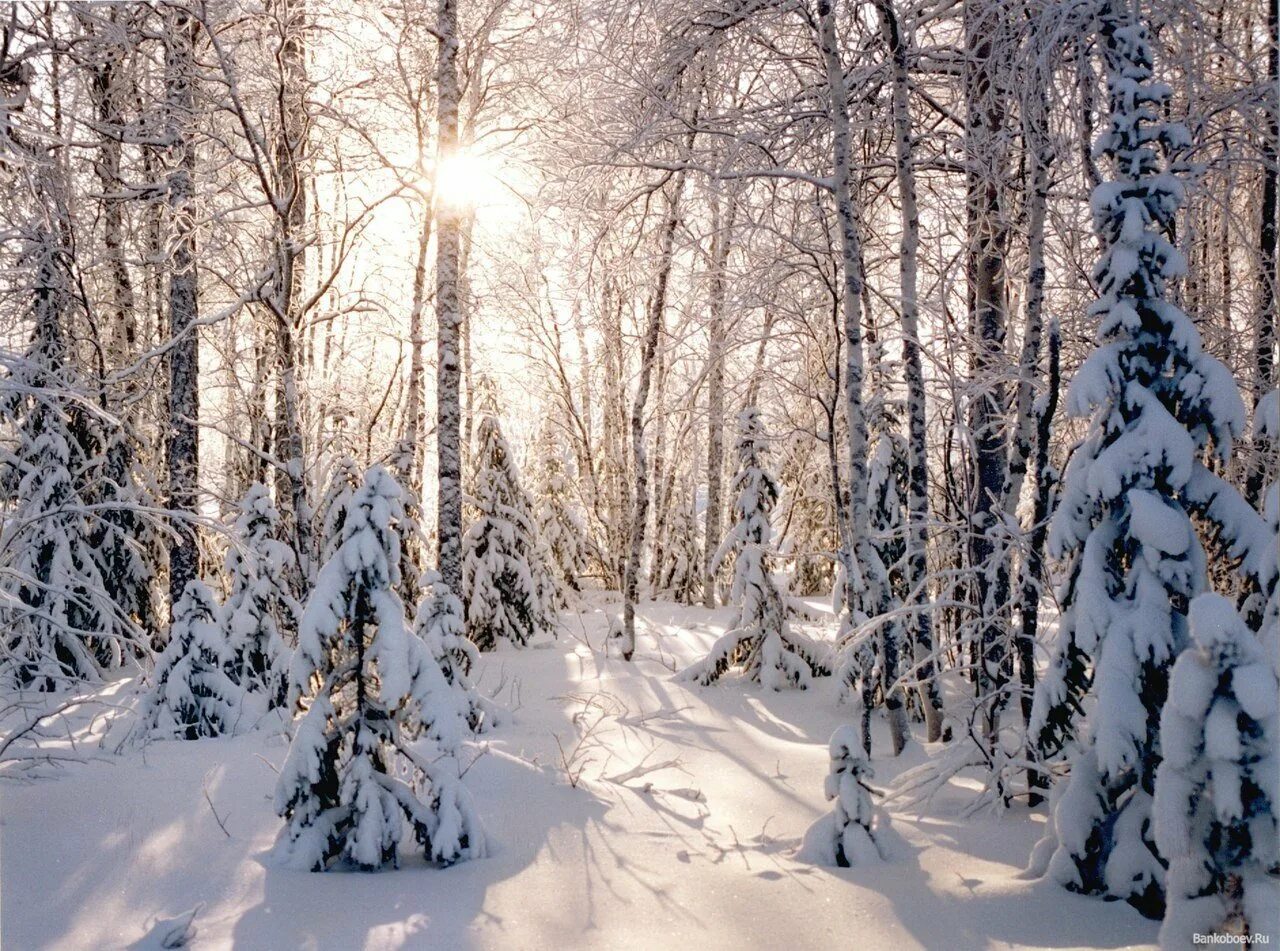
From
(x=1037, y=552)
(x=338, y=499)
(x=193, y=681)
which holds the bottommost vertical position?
(x=193, y=681)

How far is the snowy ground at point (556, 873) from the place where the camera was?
4133 millimetres

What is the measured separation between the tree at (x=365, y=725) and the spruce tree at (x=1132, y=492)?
325 centimetres

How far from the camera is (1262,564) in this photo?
3988mm

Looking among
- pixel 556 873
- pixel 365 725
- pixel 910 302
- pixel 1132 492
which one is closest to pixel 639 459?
pixel 910 302

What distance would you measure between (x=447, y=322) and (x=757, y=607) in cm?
513

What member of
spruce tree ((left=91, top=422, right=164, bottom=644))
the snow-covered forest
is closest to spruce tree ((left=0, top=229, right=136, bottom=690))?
the snow-covered forest

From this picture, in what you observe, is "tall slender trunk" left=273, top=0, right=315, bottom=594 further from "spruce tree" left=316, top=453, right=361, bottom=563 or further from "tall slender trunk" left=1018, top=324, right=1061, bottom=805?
"tall slender trunk" left=1018, top=324, right=1061, bottom=805

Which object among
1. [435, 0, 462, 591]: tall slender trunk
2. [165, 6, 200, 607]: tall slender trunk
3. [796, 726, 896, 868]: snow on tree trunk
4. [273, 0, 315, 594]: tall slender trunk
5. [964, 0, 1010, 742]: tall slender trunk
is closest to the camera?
[796, 726, 896, 868]: snow on tree trunk

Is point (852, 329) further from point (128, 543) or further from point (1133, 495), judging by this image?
point (128, 543)

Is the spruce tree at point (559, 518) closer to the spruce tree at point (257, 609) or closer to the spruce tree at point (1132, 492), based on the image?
the spruce tree at point (257, 609)

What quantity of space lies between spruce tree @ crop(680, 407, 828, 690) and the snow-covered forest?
0.07m

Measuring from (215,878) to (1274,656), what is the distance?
5.01 meters

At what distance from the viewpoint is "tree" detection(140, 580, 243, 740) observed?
27.6 feet

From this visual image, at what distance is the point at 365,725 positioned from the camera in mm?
5098
